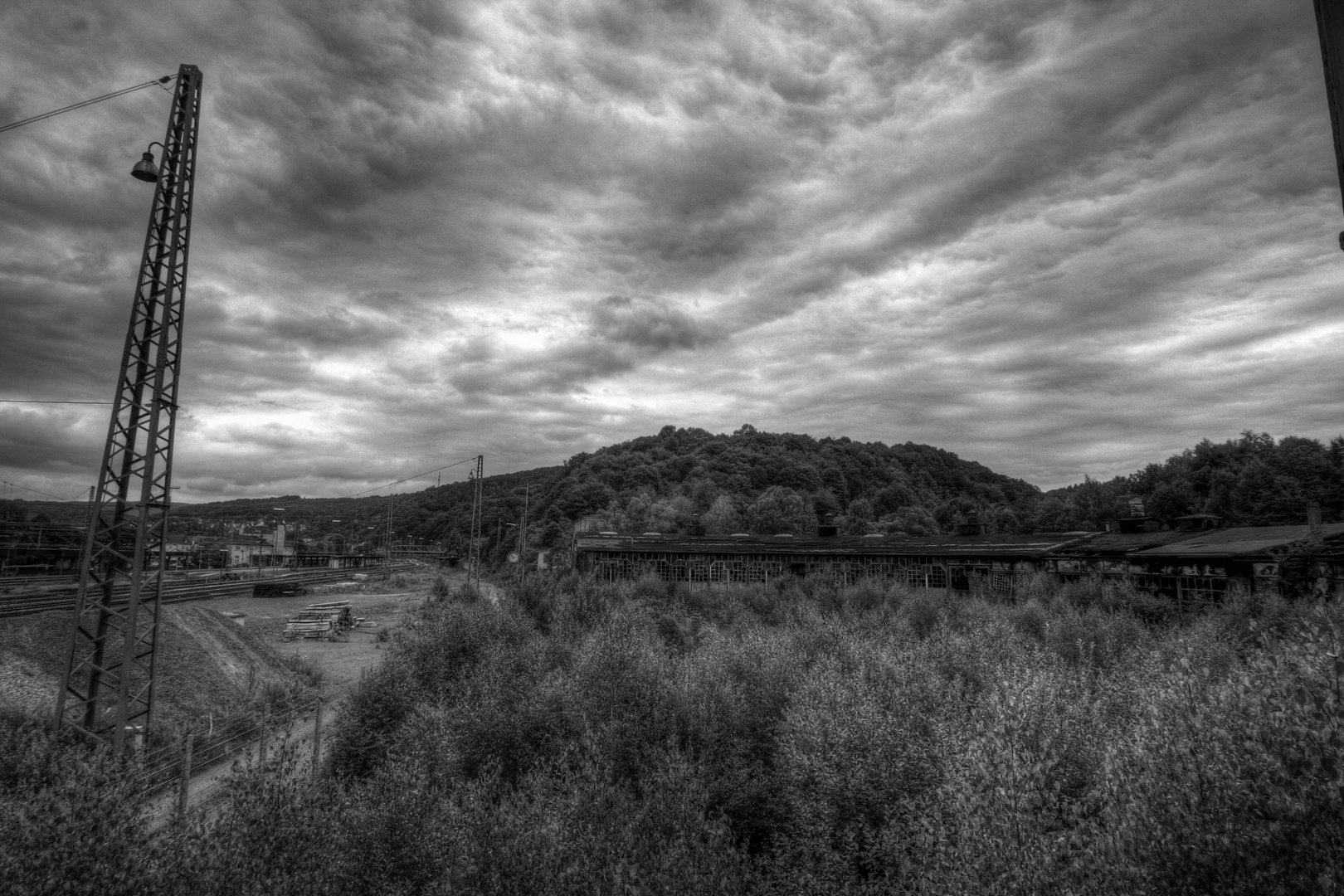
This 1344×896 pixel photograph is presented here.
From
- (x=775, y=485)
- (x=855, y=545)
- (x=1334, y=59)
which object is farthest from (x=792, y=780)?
(x=775, y=485)

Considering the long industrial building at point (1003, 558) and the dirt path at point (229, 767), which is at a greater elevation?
the long industrial building at point (1003, 558)

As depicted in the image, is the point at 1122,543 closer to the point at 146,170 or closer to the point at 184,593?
the point at 146,170

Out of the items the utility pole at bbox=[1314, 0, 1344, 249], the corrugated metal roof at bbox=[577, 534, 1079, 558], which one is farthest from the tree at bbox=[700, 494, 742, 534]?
the utility pole at bbox=[1314, 0, 1344, 249]

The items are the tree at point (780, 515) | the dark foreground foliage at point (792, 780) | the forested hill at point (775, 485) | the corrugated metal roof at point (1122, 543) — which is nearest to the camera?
the dark foreground foliage at point (792, 780)

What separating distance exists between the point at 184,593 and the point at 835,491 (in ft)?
317

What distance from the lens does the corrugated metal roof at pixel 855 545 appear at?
43.7 metres

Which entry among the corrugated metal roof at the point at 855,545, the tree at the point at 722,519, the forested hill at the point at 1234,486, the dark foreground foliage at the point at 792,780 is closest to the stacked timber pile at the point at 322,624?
the corrugated metal roof at the point at 855,545

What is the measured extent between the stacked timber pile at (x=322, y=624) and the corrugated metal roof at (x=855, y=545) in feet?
69.5

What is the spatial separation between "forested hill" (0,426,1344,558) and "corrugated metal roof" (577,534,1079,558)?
66.9 feet

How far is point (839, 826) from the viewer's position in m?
15.5

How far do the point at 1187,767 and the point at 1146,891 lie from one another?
205 centimetres

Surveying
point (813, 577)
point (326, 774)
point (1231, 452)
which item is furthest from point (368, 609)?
point (1231, 452)

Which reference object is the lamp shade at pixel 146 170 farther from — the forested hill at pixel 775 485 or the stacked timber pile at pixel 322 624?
the forested hill at pixel 775 485

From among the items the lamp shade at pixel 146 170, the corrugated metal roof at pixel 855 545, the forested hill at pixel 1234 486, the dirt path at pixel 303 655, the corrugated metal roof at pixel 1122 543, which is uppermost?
the lamp shade at pixel 146 170
